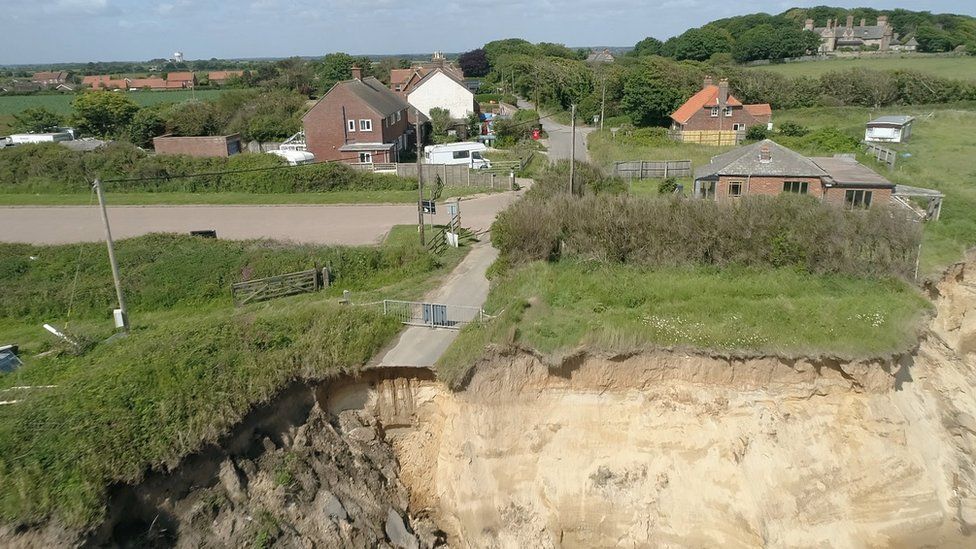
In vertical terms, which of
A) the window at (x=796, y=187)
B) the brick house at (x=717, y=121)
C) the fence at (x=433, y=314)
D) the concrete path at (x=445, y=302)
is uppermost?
the brick house at (x=717, y=121)

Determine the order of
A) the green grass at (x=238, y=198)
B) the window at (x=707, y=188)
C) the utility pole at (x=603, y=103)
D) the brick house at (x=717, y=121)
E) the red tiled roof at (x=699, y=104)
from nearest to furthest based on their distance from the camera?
the window at (x=707, y=188)
the green grass at (x=238, y=198)
the brick house at (x=717, y=121)
the red tiled roof at (x=699, y=104)
the utility pole at (x=603, y=103)

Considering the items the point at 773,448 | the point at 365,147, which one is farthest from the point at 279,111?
the point at 773,448

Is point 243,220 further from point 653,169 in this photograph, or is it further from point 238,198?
point 653,169

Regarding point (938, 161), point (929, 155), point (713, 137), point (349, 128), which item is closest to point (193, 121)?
point (349, 128)

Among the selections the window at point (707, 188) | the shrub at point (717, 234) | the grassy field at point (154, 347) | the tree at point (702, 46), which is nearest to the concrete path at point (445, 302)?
the grassy field at point (154, 347)

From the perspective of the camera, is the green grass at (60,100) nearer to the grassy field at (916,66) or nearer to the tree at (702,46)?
the tree at (702,46)

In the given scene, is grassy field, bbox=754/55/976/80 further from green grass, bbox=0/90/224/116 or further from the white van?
green grass, bbox=0/90/224/116

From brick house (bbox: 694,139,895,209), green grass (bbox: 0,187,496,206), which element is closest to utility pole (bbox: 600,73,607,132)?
green grass (bbox: 0,187,496,206)

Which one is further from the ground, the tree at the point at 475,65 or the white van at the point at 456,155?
the tree at the point at 475,65

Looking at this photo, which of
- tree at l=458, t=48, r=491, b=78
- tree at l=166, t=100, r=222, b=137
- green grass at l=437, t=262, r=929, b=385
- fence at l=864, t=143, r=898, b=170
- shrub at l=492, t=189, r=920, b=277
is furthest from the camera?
tree at l=458, t=48, r=491, b=78
